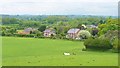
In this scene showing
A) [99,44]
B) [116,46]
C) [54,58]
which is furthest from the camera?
[99,44]

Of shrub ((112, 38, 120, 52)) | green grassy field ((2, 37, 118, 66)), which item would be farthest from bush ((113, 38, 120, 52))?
green grassy field ((2, 37, 118, 66))

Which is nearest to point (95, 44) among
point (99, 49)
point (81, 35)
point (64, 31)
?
point (99, 49)

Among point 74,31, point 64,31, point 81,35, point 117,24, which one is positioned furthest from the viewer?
point 64,31

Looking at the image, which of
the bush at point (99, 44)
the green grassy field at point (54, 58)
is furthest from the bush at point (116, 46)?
the green grassy field at point (54, 58)

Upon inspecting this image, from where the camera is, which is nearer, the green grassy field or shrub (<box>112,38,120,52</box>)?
the green grassy field

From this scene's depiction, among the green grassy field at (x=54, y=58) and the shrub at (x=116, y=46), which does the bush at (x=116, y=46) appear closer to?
the shrub at (x=116, y=46)

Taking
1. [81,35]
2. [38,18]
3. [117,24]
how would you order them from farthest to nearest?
1. [38,18]
2. [81,35]
3. [117,24]

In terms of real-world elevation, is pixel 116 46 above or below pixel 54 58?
below

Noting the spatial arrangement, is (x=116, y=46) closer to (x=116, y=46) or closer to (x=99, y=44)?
(x=116, y=46)

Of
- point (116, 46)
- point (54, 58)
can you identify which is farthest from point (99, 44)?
point (54, 58)

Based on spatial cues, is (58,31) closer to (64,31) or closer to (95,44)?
(64,31)

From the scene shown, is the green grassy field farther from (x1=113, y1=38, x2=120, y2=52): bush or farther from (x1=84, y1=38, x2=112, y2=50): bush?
(x1=84, y1=38, x2=112, y2=50): bush
